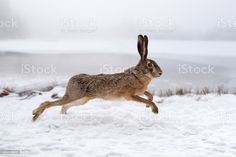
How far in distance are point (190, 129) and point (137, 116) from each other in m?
1.31

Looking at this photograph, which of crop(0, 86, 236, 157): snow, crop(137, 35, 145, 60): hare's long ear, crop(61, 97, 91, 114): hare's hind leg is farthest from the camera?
crop(61, 97, 91, 114): hare's hind leg

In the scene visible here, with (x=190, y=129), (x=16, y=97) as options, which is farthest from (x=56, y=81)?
A: (x=190, y=129)

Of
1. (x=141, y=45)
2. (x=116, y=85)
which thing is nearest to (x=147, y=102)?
(x=116, y=85)

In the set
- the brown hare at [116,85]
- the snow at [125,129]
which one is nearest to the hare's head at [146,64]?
the brown hare at [116,85]

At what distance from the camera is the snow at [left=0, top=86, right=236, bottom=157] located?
19.6 ft

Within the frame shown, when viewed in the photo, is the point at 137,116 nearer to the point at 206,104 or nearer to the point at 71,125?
the point at 71,125

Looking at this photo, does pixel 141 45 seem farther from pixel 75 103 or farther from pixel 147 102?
pixel 75 103

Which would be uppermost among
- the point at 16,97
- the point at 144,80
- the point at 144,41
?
the point at 144,41

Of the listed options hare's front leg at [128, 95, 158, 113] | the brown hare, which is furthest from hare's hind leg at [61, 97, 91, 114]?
hare's front leg at [128, 95, 158, 113]

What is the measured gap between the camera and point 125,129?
7.35 m

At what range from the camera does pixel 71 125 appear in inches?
297

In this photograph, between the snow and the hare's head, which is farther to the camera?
the hare's head

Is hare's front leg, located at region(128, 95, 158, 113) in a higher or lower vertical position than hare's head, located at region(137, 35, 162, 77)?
lower

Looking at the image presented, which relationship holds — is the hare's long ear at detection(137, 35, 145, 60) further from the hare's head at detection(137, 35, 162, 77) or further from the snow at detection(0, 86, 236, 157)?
the snow at detection(0, 86, 236, 157)
